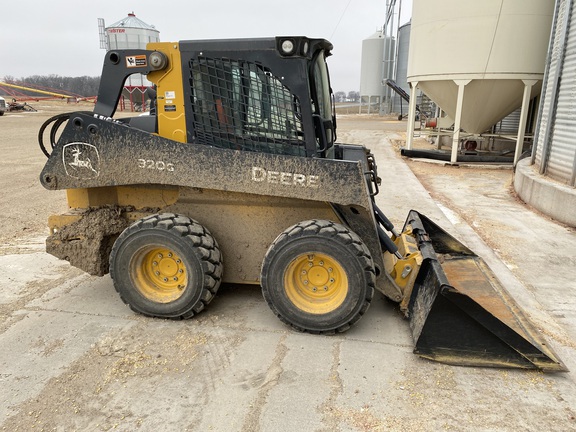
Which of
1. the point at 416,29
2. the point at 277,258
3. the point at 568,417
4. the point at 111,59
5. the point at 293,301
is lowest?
the point at 568,417

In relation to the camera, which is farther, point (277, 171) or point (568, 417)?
point (277, 171)

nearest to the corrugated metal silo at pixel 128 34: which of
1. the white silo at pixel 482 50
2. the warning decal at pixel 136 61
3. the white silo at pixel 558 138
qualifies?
the white silo at pixel 482 50

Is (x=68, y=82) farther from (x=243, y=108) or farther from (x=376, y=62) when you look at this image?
(x=243, y=108)

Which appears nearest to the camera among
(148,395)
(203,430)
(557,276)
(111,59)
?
(203,430)

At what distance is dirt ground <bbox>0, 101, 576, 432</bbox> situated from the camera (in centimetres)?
262

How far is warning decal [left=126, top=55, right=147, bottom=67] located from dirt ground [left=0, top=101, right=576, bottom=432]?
2.11 meters

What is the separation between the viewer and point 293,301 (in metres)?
3.52

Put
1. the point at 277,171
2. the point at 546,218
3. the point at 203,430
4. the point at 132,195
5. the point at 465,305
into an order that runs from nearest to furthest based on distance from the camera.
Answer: the point at 203,430 < the point at 465,305 < the point at 277,171 < the point at 132,195 < the point at 546,218

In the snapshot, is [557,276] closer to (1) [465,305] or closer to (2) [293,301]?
(1) [465,305]

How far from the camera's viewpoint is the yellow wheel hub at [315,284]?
11.4ft

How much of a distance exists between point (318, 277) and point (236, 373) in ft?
3.24

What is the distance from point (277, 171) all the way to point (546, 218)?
5.70 metres

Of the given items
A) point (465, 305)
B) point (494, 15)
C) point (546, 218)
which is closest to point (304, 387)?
point (465, 305)

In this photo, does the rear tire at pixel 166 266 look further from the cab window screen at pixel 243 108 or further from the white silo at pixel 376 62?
the white silo at pixel 376 62
